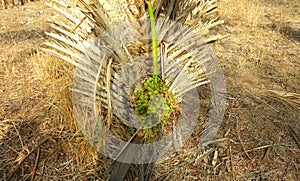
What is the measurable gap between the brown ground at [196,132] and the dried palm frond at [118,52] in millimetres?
122

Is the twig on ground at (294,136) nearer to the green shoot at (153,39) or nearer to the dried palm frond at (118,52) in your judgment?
the dried palm frond at (118,52)

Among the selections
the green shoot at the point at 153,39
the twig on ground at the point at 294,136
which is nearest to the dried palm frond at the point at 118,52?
the green shoot at the point at 153,39

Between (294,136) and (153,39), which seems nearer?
(153,39)

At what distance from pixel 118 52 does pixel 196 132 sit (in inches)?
27.9

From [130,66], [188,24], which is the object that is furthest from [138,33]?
[188,24]

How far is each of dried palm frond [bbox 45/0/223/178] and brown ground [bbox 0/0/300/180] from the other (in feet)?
0.40

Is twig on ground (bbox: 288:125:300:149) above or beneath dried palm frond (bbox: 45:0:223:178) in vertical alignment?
beneath

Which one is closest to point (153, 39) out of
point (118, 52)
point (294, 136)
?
point (118, 52)

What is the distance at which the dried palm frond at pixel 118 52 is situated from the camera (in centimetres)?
141

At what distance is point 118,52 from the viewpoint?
1.41m

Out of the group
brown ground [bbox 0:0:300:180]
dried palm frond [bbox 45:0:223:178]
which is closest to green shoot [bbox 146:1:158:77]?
dried palm frond [bbox 45:0:223:178]

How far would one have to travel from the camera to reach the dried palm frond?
1.41 meters

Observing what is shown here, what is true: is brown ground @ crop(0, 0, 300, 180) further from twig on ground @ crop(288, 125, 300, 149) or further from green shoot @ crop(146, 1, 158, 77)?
green shoot @ crop(146, 1, 158, 77)

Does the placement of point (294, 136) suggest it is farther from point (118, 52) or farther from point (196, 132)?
point (118, 52)
